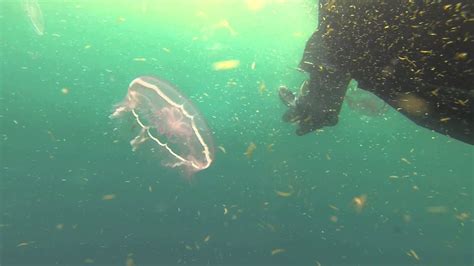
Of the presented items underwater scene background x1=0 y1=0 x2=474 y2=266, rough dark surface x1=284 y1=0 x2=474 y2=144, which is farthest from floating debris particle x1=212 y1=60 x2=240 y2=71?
rough dark surface x1=284 y1=0 x2=474 y2=144

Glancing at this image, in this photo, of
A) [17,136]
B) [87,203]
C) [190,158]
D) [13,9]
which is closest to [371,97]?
[190,158]

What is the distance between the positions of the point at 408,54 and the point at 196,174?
943cm

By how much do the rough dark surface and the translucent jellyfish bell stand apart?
3.53 m

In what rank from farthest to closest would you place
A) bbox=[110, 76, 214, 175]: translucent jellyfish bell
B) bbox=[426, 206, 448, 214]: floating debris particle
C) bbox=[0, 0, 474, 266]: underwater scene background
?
1. bbox=[426, 206, 448, 214]: floating debris particle
2. bbox=[0, 0, 474, 266]: underwater scene background
3. bbox=[110, 76, 214, 175]: translucent jellyfish bell

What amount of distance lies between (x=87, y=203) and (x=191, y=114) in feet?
59.6

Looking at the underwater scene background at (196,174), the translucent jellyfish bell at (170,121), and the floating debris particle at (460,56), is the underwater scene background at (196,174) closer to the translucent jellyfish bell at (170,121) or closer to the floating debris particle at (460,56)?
the translucent jellyfish bell at (170,121)

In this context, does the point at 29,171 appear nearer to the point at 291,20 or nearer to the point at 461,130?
the point at 291,20

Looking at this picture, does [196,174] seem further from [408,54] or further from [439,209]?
[439,209]

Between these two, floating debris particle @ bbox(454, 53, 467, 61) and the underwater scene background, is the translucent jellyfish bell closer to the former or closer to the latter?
the underwater scene background

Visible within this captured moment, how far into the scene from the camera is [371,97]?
17.6 meters

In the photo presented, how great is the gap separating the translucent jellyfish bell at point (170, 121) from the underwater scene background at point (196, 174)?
1.10ft

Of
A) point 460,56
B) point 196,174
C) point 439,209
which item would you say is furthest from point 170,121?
point 439,209

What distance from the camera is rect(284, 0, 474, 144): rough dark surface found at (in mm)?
3663

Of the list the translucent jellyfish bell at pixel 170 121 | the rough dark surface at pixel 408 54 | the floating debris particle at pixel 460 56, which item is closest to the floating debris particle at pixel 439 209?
the translucent jellyfish bell at pixel 170 121
